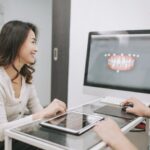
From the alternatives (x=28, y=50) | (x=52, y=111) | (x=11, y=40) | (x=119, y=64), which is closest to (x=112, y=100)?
(x=119, y=64)

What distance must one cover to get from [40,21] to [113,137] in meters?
3.11

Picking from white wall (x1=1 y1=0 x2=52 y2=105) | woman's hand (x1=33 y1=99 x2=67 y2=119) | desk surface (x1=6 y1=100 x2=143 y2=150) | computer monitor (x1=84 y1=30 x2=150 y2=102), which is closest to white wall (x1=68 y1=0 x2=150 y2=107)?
computer monitor (x1=84 y1=30 x2=150 y2=102)

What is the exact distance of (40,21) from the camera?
372 centimetres

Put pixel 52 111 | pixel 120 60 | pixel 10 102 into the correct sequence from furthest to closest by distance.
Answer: pixel 120 60 → pixel 10 102 → pixel 52 111

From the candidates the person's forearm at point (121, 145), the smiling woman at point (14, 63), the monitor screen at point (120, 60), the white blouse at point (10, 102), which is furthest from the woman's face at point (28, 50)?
the person's forearm at point (121, 145)

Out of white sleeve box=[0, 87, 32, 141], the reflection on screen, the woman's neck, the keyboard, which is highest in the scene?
the woman's neck

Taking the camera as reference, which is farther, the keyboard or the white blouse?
the keyboard

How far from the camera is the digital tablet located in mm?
982

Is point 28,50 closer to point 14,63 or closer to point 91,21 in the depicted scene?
point 14,63

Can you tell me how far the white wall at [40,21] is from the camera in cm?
340

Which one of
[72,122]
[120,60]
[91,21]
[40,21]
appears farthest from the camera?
[40,21]

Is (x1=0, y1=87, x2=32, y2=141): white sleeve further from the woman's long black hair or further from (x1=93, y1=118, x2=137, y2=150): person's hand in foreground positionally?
(x1=93, y1=118, x2=137, y2=150): person's hand in foreground

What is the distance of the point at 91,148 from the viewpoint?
843 millimetres

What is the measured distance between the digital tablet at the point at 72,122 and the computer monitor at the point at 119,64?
36cm
